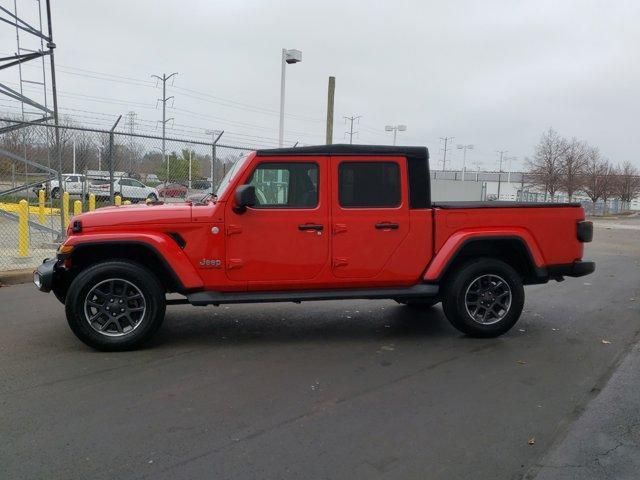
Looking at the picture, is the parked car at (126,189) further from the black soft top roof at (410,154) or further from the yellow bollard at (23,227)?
the black soft top roof at (410,154)

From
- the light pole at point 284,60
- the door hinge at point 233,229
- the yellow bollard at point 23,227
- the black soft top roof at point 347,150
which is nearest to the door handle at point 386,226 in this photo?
the black soft top roof at point 347,150

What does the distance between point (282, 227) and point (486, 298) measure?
230cm

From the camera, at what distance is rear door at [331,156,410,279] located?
17.5 ft

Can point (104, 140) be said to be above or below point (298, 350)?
above

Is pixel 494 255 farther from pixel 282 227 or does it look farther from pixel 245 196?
pixel 245 196

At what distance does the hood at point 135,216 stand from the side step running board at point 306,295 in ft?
2.46

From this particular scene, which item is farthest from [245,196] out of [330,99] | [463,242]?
[330,99]

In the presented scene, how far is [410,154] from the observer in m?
5.56

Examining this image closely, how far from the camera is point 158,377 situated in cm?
444

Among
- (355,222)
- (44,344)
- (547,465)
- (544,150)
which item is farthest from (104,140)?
(544,150)

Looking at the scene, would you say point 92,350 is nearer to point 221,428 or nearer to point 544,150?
point 221,428

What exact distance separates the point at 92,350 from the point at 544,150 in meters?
46.6

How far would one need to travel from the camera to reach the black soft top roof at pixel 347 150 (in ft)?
17.5

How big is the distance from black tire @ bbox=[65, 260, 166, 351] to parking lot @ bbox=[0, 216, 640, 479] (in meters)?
0.17
